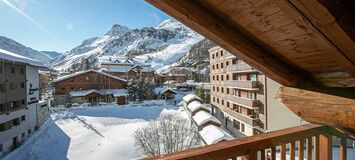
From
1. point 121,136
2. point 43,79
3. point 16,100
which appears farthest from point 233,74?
point 43,79

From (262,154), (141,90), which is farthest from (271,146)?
(141,90)

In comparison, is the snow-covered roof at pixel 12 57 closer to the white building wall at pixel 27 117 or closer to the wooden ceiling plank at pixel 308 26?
the white building wall at pixel 27 117

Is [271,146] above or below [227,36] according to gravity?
below

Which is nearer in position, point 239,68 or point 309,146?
point 309,146

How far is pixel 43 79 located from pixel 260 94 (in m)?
28.5

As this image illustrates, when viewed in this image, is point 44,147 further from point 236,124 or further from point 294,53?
point 294,53

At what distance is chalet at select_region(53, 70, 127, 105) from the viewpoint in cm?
2398

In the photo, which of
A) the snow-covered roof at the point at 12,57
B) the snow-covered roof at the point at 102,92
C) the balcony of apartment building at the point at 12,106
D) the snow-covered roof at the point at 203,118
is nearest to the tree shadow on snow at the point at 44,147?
the balcony of apartment building at the point at 12,106

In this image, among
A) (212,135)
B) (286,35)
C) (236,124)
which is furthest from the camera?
(236,124)

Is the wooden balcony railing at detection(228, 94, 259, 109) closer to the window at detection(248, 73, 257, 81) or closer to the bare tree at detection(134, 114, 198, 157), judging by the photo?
the window at detection(248, 73, 257, 81)

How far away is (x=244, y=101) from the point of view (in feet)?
41.9

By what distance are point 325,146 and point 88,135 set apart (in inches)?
533

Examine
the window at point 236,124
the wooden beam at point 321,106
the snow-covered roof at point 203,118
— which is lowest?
the window at point 236,124

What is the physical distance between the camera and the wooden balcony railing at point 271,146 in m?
1.11
